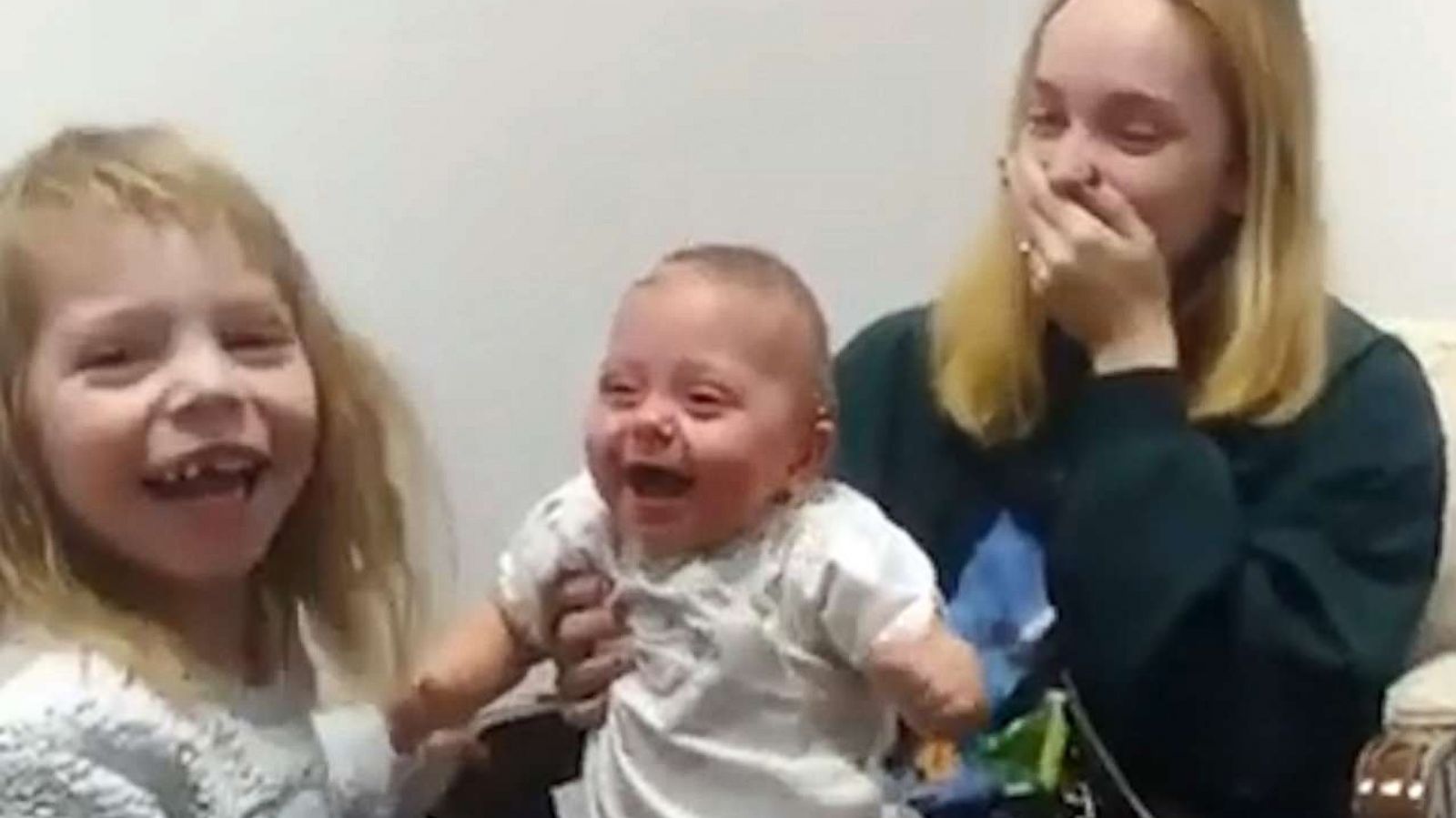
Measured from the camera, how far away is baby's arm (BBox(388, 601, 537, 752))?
160 centimetres

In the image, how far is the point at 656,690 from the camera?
1.54 metres

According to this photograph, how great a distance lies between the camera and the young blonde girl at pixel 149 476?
1.45m

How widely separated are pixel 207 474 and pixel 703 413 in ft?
0.79

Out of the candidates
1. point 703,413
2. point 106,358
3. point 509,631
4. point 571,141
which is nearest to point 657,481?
point 703,413

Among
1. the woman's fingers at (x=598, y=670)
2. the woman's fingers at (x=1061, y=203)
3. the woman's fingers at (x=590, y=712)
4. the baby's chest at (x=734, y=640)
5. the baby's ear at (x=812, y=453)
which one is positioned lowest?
the woman's fingers at (x=590, y=712)

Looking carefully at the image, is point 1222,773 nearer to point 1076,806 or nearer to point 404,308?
point 1076,806

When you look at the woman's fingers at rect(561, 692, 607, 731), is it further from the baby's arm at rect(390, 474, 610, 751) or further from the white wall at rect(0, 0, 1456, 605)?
the white wall at rect(0, 0, 1456, 605)

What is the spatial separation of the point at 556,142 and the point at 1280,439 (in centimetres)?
69

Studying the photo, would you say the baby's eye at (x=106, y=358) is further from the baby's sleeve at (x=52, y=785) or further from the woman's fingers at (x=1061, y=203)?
the woman's fingers at (x=1061, y=203)

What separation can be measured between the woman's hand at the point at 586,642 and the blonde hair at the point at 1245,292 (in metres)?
0.31

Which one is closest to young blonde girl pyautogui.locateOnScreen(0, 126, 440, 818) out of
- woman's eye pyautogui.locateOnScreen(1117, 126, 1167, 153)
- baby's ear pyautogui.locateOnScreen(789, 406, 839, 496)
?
baby's ear pyautogui.locateOnScreen(789, 406, 839, 496)

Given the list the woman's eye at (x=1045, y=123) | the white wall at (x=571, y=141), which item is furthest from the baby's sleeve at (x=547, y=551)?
the white wall at (x=571, y=141)

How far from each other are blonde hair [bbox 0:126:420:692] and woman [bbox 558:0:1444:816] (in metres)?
0.35

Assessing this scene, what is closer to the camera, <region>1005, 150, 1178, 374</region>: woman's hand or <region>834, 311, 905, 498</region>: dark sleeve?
<region>1005, 150, 1178, 374</region>: woman's hand
